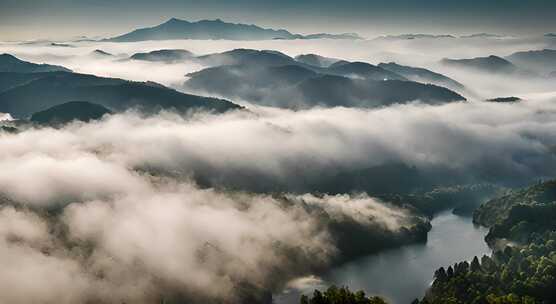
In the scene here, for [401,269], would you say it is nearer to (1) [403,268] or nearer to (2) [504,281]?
(1) [403,268]

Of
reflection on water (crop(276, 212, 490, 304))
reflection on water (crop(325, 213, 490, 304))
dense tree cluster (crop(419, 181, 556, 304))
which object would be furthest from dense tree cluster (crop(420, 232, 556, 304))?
reflection on water (crop(276, 212, 490, 304))

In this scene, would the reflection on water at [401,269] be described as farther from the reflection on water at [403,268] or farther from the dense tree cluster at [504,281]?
the dense tree cluster at [504,281]

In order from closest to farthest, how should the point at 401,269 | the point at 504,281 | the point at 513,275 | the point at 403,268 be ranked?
the point at 504,281 → the point at 513,275 → the point at 401,269 → the point at 403,268

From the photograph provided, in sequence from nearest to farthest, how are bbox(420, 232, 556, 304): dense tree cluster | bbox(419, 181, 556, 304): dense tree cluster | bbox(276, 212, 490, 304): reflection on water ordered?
bbox(420, 232, 556, 304): dense tree cluster
bbox(419, 181, 556, 304): dense tree cluster
bbox(276, 212, 490, 304): reflection on water

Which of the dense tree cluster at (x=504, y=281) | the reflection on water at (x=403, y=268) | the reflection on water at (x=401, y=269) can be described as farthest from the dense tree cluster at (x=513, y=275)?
the reflection on water at (x=401, y=269)

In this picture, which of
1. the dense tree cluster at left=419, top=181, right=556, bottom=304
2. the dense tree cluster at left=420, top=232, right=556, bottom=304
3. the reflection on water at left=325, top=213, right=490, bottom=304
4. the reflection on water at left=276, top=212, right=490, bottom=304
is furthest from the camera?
the reflection on water at left=325, top=213, right=490, bottom=304

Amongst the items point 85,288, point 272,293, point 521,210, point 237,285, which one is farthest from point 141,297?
point 521,210

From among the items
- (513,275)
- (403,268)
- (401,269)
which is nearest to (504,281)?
(513,275)

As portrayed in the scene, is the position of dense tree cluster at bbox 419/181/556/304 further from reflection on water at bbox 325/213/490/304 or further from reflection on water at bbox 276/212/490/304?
reflection on water at bbox 276/212/490/304
